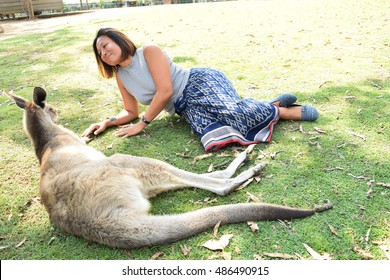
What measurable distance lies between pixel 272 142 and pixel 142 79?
1582mm

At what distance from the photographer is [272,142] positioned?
11.4 ft

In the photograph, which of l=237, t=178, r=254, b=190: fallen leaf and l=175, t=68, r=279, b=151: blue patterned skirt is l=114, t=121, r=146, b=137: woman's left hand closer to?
l=175, t=68, r=279, b=151: blue patterned skirt

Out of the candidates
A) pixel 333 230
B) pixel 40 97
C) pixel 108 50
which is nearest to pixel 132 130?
pixel 108 50

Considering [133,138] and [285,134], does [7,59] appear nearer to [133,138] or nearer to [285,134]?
[133,138]

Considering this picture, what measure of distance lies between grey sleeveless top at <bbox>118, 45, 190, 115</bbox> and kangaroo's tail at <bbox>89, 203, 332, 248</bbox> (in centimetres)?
188

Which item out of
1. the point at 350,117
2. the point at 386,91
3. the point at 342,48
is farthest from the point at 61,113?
the point at 342,48

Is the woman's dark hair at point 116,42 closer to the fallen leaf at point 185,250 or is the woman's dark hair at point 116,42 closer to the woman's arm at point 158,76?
the woman's arm at point 158,76

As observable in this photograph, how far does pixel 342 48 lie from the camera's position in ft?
21.0

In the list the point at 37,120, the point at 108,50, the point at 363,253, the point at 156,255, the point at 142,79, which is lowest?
the point at 156,255

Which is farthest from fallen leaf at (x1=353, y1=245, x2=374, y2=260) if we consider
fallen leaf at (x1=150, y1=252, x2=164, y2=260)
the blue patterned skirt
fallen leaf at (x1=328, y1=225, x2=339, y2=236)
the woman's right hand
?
the woman's right hand

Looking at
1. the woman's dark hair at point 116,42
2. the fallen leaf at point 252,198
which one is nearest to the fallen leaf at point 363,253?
the fallen leaf at point 252,198

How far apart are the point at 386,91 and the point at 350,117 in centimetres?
96

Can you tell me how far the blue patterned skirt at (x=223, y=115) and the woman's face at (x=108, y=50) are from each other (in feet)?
2.84

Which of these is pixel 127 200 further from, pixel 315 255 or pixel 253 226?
pixel 315 255
